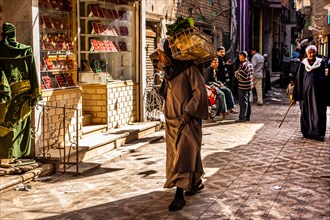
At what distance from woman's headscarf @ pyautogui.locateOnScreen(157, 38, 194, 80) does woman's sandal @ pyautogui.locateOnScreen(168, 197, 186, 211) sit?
1439mm

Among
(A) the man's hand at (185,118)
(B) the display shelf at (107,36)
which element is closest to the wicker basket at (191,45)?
(A) the man's hand at (185,118)

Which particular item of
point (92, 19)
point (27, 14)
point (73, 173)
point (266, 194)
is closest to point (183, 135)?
point (266, 194)

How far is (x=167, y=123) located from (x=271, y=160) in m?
3.53

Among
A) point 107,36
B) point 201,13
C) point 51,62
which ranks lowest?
point 51,62

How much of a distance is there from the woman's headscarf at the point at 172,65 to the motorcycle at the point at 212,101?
7.95 meters

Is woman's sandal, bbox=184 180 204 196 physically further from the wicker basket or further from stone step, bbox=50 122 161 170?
stone step, bbox=50 122 161 170

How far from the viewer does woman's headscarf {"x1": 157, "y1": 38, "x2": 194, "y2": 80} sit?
6.93 metres

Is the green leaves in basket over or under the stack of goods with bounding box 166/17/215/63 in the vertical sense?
over

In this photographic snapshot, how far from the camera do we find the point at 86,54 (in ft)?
38.5

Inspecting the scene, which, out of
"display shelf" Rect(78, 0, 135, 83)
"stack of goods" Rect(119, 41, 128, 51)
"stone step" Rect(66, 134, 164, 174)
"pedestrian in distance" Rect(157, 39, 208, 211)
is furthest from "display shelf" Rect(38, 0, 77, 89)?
"pedestrian in distance" Rect(157, 39, 208, 211)

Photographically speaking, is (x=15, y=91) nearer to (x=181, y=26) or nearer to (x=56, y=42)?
(x=56, y=42)

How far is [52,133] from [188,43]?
12.1 ft

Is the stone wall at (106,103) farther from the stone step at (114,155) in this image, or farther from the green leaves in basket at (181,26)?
the green leaves in basket at (181,26)

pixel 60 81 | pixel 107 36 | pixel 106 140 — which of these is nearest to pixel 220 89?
pixel 107 36
